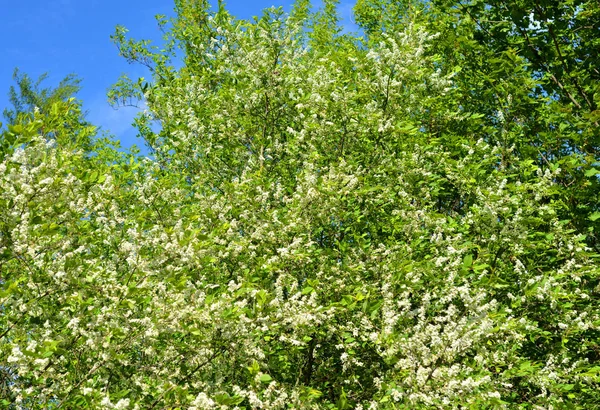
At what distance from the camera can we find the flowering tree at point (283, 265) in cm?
564

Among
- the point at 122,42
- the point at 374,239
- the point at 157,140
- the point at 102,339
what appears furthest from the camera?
the point at 122,42

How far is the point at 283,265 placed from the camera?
7.02 meters

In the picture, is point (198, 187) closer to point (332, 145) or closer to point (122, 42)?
point (332, 145)

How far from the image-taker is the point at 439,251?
7.70 metres

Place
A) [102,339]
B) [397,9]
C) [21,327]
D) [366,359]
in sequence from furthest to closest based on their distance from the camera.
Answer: [397,9]
[366,359]
[21,327]
[102,339]

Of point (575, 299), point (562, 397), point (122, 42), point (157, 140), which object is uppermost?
point (122, 42)

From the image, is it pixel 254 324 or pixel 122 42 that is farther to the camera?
pixel 122 42

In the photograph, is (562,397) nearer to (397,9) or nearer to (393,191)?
(393,191)

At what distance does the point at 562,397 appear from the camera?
7.37m

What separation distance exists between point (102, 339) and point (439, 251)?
14.7 feet

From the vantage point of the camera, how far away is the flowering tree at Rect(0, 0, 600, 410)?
564 centimetres

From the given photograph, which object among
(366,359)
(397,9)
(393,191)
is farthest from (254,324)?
(397,9)

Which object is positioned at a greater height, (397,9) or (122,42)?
(397,9)

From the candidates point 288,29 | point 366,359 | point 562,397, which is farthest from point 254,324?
point 288,29
